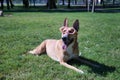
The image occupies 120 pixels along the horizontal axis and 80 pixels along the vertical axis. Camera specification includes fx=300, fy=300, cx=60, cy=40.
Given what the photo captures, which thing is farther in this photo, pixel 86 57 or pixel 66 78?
pixel 86 57

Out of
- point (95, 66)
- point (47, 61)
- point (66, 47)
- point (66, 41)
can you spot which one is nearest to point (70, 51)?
point (66, 47)

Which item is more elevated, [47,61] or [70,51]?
[70,51]

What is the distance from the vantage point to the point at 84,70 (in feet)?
22.4

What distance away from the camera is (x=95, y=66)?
716 cm

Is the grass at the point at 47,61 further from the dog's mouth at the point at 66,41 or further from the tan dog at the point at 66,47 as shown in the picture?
the dog's mouth at the point at 66,41

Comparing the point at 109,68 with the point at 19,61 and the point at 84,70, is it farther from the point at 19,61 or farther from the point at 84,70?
the point at 19,61

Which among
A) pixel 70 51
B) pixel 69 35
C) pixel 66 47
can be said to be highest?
pixel 69 35

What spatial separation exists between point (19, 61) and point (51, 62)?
83cm

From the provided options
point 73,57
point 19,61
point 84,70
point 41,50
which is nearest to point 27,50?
point 41,50

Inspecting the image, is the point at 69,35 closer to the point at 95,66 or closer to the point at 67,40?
the point at 67,40

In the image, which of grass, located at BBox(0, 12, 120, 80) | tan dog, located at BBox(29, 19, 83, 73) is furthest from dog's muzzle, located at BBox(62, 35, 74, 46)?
grass, located at BBox(0, 12, 120, 80)

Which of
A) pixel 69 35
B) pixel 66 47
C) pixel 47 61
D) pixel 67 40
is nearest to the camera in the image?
pixel 69 35

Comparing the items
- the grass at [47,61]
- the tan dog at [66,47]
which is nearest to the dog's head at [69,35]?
the tan dog at [66,47]

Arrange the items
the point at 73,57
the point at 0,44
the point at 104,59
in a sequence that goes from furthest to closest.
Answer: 1. the point at 0,44
2. the point at 104,59
3. the point at 73,57
